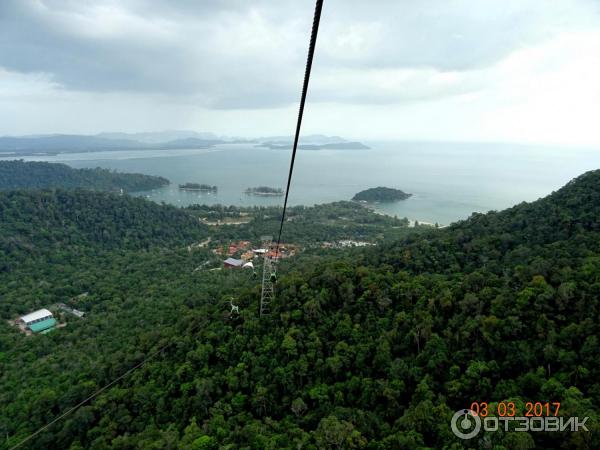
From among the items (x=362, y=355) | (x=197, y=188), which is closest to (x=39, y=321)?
(x=362, y=355)

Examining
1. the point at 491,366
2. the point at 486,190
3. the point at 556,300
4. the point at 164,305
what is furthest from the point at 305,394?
the point at 486,190

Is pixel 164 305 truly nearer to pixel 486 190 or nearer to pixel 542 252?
pixel 542 252

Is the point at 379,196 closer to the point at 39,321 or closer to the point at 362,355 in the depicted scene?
the point at 39,321

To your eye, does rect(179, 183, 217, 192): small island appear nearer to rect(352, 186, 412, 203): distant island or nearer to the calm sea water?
the calm sea water

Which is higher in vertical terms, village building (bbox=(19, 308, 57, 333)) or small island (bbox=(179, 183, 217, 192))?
small island (bbox=(179, 183, 217, 192))

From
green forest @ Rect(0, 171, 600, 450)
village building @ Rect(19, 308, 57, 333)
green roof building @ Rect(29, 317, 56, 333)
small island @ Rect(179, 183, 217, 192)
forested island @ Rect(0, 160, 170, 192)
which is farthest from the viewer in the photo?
small island @ Rect(179, 183, 217, 192)

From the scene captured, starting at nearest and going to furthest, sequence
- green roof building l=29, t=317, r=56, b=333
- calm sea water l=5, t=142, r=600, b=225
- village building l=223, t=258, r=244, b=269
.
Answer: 1. green roof building l=29, t=317, r=56, b=333
2. village building l=223, t=258, r=244, b=269
3. calm sea water l=5, t=142, r=600, b=225
